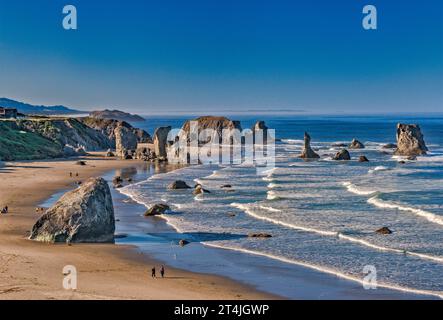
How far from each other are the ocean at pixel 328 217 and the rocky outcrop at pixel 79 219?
493cm

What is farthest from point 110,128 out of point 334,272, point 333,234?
point 334,272

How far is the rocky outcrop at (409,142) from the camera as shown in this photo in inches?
3580

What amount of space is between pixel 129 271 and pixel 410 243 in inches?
558

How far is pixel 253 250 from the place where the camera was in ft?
97.0

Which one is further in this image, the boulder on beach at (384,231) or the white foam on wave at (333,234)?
the boulder on beach at (384,231)

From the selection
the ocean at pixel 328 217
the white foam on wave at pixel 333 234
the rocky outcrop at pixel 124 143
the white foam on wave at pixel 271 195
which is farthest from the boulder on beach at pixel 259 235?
the rocky outcrop at pixel 124 143

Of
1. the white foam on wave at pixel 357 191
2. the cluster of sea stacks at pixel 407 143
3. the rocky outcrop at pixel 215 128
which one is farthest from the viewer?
the rocky outcrop at pixel 215 128

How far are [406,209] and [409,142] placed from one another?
53.2 metres

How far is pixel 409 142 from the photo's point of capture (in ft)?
300

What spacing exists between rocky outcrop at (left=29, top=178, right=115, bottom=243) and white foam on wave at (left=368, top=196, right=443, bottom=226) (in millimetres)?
19409

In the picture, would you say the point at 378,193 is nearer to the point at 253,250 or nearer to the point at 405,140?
the point at 253,250

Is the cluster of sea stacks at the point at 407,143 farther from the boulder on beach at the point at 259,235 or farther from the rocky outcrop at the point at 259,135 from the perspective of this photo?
the boulder on beach at the point at 259,235

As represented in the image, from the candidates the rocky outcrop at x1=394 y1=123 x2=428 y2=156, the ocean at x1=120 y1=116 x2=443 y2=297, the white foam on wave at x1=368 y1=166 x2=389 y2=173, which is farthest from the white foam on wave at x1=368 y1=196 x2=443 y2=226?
the rocky outcrop at x1=394 y1=123 x2=428 y2=156

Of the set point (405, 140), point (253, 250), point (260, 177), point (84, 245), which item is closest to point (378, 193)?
point (260, 177)
